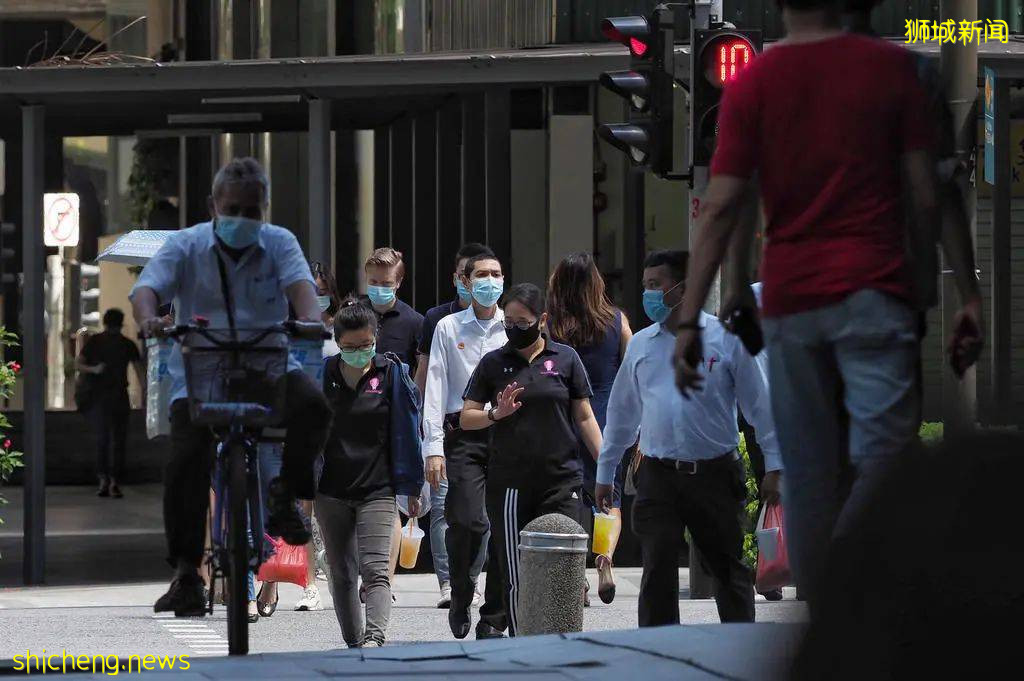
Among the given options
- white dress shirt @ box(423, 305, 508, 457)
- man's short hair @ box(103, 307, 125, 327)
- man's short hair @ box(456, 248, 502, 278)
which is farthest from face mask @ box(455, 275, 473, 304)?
man's short hair @ box(103, 307, 125, 327)

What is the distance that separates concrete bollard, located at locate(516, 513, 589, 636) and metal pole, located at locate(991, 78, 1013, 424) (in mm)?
6556

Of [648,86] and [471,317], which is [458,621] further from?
[648,86]

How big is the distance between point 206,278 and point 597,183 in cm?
899

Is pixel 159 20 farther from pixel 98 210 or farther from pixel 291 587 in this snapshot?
pixel 291 587

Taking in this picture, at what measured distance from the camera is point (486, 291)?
37.5 ft

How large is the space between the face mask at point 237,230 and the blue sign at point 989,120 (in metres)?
8.08

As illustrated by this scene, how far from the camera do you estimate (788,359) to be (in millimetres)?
5184

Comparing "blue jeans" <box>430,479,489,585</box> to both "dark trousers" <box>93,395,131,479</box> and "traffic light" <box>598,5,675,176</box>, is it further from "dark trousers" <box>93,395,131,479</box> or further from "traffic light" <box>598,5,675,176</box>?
"dark trousers" <box>93,395,131,479</box>

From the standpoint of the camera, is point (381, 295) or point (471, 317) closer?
point (471, 317)

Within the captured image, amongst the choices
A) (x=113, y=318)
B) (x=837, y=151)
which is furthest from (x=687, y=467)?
(x=113, y=318)

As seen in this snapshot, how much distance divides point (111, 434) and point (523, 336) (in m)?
13.4

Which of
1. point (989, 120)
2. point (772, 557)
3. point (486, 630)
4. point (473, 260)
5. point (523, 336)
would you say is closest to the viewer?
point (772, 557)

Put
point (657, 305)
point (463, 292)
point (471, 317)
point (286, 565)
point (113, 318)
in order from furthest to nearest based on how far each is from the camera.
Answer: point (113, 318) < point (463, 292) < point (471, 317) < point (286, 565) < point (657, 305)

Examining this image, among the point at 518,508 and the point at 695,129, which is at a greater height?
the point at 695,129
